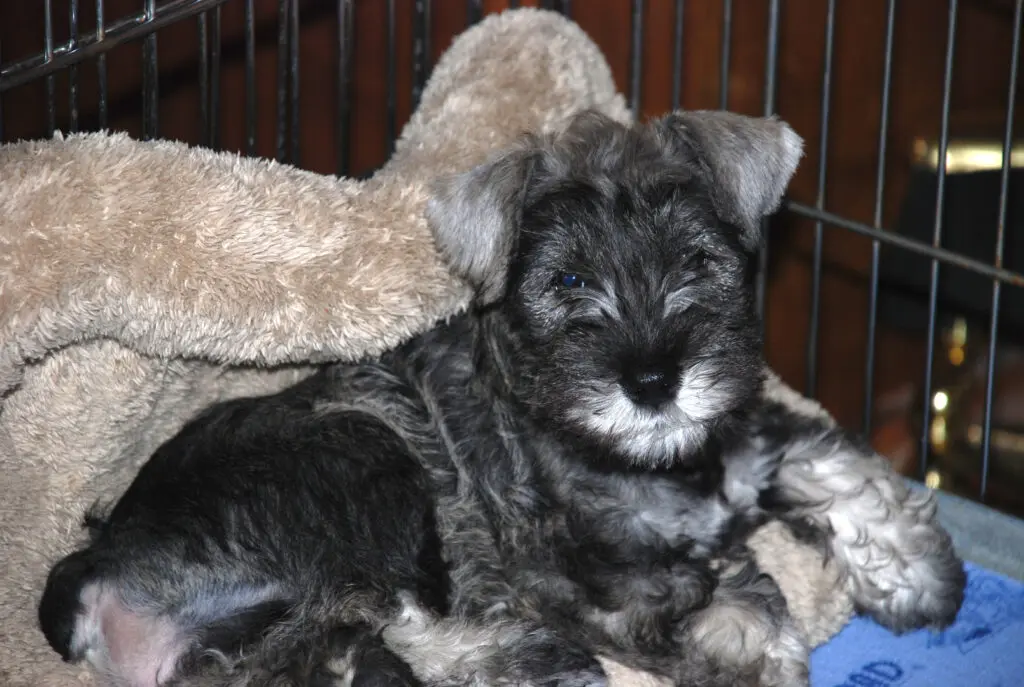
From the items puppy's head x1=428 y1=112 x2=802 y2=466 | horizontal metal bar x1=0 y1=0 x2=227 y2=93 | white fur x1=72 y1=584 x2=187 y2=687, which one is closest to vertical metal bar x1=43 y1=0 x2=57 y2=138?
horizontal metal bar x1=0 y1=0 x2=227 y2=93

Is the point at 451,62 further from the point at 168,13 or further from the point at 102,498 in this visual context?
the point at 102,498

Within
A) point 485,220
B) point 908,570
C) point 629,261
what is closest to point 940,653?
point 908,570

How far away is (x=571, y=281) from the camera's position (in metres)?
2.89

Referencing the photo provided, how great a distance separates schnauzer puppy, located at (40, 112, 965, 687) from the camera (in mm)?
2750

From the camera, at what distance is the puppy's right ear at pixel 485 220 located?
2.99m

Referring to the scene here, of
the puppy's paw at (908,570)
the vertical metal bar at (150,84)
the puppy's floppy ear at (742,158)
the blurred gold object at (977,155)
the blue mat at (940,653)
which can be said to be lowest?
the blue mat at (940,653)

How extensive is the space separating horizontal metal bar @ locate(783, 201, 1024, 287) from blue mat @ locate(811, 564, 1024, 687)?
103cm

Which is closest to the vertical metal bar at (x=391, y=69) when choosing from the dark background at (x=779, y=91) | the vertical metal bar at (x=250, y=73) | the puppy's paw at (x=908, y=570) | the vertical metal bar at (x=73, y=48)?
the vertical metal bar at (x=250, y=73)

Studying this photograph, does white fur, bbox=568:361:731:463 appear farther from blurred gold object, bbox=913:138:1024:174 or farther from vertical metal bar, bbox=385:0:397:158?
blurred gold object, bbox=913:138:1024:174

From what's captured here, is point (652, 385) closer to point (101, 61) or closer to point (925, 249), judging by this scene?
point (925, 249)

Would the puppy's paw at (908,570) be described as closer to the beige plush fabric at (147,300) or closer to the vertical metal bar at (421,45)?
the beige plush fabric at (147,300)

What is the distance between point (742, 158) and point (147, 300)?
1661 mm

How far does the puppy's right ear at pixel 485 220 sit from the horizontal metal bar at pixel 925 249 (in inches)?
54.9

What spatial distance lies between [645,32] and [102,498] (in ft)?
11.0
